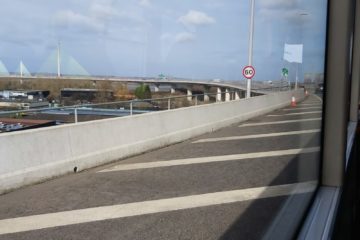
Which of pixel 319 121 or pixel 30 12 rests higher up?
pixel 30 12

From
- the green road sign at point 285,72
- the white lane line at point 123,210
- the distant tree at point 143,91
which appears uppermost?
the green road sign at point 285,72

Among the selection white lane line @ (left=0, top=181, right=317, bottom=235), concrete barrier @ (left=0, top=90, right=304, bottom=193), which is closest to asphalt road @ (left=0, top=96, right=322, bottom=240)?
white lane line @ (left=0, top=181, right=317, bottom=235)

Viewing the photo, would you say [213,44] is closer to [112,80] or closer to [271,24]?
[271,24]

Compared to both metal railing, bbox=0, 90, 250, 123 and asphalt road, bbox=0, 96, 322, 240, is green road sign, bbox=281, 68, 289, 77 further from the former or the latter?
metal railing, bbox=0, 90, 250, 123

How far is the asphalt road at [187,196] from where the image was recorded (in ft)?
9.11

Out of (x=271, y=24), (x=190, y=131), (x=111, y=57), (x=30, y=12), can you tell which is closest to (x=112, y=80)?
(x=111, y=57)

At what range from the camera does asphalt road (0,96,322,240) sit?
2.78m

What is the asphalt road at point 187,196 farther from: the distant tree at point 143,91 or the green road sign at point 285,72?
the distant tree at point 143,91

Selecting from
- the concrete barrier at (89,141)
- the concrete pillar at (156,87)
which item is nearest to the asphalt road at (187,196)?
the concrete barrier at (89,141)

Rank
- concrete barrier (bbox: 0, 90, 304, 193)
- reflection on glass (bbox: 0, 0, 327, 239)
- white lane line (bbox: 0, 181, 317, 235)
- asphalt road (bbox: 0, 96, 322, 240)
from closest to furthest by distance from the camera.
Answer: reflection on glass (bbox: 0, 0, 327, 239), asphalt road (bbox: 0, 96, 322, 240), white lane line (bbox: 0, 181, 317, 235), concrete barrier (bbox: 0, 90, 304, 193)

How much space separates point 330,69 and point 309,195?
1.05 metres

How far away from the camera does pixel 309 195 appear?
121 inches

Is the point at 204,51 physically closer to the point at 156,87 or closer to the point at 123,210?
the point at 156,87

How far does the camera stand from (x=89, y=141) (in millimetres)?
7250
